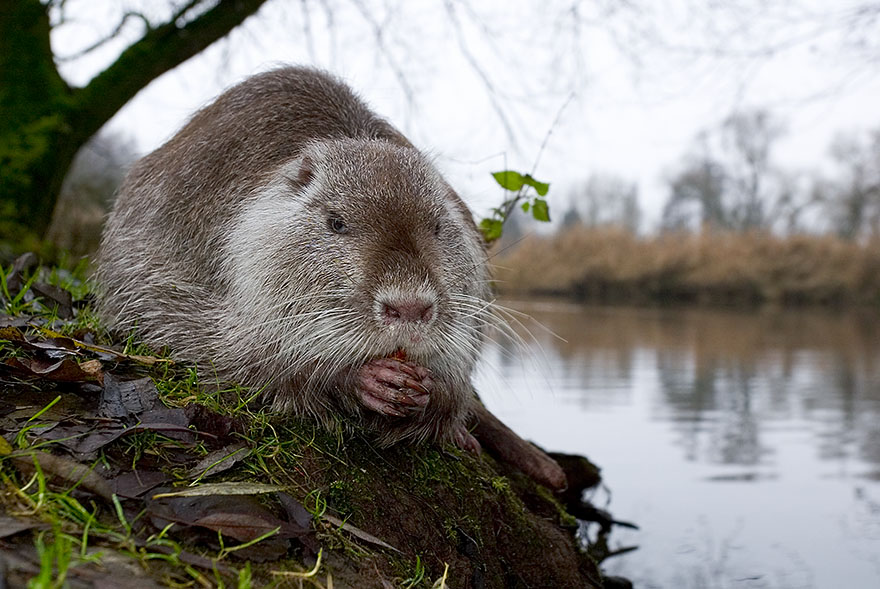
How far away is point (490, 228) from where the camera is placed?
179 inches

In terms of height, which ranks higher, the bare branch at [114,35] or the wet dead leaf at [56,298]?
the bare branch at [114,35]

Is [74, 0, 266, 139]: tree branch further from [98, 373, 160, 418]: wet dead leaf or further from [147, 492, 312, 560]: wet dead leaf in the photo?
[147, 492, 312, 560]: wet dead leaf

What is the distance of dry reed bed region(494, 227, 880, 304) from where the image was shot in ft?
76.1

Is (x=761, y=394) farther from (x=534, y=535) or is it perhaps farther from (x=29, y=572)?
(x=29, y=572)

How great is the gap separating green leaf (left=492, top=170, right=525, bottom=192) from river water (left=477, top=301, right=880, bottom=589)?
975 mm

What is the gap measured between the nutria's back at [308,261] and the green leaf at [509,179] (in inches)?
25.7

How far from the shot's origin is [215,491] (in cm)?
220

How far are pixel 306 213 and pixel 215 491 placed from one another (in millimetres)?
1200

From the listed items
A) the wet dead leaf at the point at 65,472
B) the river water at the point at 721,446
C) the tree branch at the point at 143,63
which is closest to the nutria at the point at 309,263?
the river water at the point at 721,446

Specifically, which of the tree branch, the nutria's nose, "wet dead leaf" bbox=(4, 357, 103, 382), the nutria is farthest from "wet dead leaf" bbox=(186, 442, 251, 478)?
the tree branch

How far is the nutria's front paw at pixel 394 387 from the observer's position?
2664mm

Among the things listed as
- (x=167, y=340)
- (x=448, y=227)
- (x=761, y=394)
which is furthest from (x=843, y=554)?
(x=761, y=394)

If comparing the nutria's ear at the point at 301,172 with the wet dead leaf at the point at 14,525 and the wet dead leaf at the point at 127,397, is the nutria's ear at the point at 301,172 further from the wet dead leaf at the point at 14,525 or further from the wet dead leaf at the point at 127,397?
the wet dead leaf at the point at 14,525

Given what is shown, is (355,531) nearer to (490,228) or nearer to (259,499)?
(259,499)
